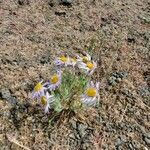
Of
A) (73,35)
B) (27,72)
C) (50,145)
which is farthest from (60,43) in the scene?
(50,145)

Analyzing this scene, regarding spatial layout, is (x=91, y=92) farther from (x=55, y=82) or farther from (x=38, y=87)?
(x=38, y=87)

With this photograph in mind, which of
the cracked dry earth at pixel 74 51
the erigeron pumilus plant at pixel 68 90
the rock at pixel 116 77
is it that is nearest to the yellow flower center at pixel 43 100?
the erigeron pumilus plant at pixel 68 90

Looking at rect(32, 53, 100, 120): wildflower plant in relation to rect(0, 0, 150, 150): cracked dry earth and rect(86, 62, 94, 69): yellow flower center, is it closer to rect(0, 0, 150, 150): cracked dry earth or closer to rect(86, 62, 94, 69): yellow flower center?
rect(86, 62, 94, 69): yellow flower center

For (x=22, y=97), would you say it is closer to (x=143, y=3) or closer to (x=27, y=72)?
(x=27, y=72)

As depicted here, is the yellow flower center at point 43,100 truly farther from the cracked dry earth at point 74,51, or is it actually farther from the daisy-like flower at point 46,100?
the cracked dry earth at point 74,51

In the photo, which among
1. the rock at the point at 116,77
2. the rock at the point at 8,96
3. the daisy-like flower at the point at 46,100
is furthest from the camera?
the rock at the point at 116,77

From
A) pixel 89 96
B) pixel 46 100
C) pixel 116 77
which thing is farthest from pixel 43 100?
pixel 116 77

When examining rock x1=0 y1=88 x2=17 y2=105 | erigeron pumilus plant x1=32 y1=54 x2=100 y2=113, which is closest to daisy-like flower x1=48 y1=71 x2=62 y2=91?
erigeron pumilus plant x1=32 y1=54 x2=100 y2=113
